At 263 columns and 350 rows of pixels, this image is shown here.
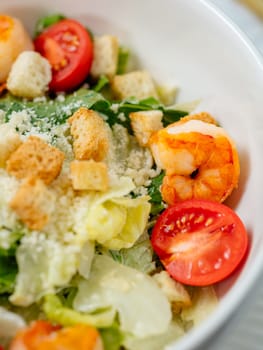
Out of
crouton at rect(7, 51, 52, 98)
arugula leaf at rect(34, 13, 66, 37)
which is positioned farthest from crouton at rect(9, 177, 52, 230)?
arugula leaf at rect(34, 13, 66, 37)

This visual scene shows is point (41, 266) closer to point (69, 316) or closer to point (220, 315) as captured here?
point (69, 316)

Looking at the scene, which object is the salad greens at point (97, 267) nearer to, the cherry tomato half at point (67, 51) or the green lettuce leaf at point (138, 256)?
the green lettuce leaf at point (138, 256)

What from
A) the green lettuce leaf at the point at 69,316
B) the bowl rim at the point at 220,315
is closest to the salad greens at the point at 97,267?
the green lettuce leaf at the point at 69,316

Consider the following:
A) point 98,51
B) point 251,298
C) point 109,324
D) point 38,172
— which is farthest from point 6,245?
point 98,51

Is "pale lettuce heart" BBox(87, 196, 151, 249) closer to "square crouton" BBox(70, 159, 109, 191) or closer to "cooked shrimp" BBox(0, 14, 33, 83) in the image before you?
"square crouton" BBox(70, 159, 109, 191)

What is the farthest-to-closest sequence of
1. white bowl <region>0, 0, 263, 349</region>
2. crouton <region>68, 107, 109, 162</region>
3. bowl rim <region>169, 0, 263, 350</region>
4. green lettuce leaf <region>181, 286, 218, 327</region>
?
white bowl <region>0, 0, 263, 349</region>
crouton <region>68, 107, 109, 162</region>
green lettuce leaf <region>181, 286, 218, 327</region>
bowl rim <region>169, 0, 263, 350</region>

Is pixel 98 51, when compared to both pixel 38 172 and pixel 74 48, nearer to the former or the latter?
pixel 74 48
